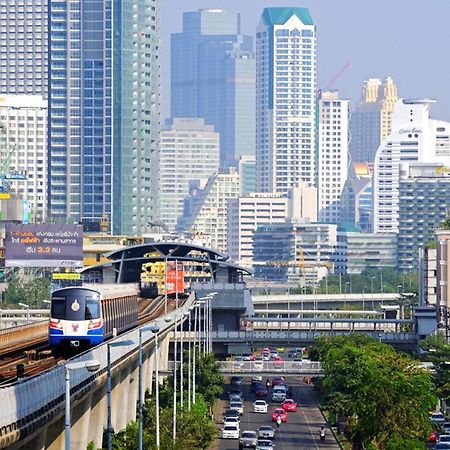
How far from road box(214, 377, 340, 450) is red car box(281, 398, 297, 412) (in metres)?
0.43

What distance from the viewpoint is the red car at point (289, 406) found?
114 meters

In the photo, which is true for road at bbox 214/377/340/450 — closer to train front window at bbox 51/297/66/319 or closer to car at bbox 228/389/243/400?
car at bbox 228/389/243/400

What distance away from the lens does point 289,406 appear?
114500 mm

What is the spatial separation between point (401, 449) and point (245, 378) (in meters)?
75.2

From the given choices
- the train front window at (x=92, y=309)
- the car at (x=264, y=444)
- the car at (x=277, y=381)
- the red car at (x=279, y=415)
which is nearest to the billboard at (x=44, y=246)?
the car at (x=277, y=381)

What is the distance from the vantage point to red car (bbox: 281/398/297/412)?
374 feet

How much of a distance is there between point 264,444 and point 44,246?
76494 millimetres

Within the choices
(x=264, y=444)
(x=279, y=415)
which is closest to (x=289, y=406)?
(x=279, y=415)

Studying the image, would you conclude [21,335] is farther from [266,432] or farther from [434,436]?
[434,436]

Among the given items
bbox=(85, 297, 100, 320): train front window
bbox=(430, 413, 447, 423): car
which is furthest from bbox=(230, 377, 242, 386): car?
bbox=(85, 297, 100, 320): train front window

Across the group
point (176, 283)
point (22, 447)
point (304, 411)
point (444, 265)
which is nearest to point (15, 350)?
point (22, 447)

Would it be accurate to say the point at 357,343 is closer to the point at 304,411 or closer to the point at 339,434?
the point at 304,411

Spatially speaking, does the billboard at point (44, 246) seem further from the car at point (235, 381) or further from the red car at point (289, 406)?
the red car at point (289, 406)

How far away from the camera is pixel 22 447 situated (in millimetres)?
47344
